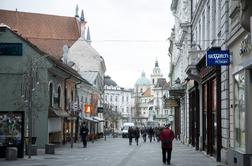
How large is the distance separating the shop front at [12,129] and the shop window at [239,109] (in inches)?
409

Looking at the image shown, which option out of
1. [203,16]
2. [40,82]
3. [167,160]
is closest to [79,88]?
[40,82]

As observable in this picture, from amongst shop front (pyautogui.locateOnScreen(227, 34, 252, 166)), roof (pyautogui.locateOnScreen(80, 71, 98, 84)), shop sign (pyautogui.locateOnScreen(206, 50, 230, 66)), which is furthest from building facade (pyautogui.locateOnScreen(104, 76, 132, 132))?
shop front (pyautogui.locateOnScreen(227, 34, 252, 166))

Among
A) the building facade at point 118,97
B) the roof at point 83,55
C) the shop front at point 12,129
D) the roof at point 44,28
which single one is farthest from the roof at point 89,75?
the building facade at point 118,97

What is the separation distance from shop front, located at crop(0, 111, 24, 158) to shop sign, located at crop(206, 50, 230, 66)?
31.0 feet

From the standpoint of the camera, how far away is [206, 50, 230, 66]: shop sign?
66.7 ft

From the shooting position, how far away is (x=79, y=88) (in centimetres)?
5372

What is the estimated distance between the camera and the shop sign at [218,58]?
20.3 meters

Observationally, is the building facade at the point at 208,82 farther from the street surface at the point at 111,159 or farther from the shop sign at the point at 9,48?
the shop sign at the point at 9,48

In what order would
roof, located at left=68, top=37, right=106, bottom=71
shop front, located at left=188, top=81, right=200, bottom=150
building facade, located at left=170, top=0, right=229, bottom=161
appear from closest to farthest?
building facade, located at left=170, top=0, right=229, bottom=161 → shop front, located at left=188, top=81, right=200, bottom=150 → roof, located at left=68, top=37, right=106, bottom=71

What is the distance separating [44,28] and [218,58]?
73.6m

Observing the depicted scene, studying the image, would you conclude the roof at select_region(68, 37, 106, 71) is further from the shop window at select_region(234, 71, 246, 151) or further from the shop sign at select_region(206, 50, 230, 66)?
the shop window at select_region(234, 71, 246, 151)

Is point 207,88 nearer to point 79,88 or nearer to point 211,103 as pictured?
point 211,103

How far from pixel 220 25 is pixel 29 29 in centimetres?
6944

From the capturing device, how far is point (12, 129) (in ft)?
81.6
